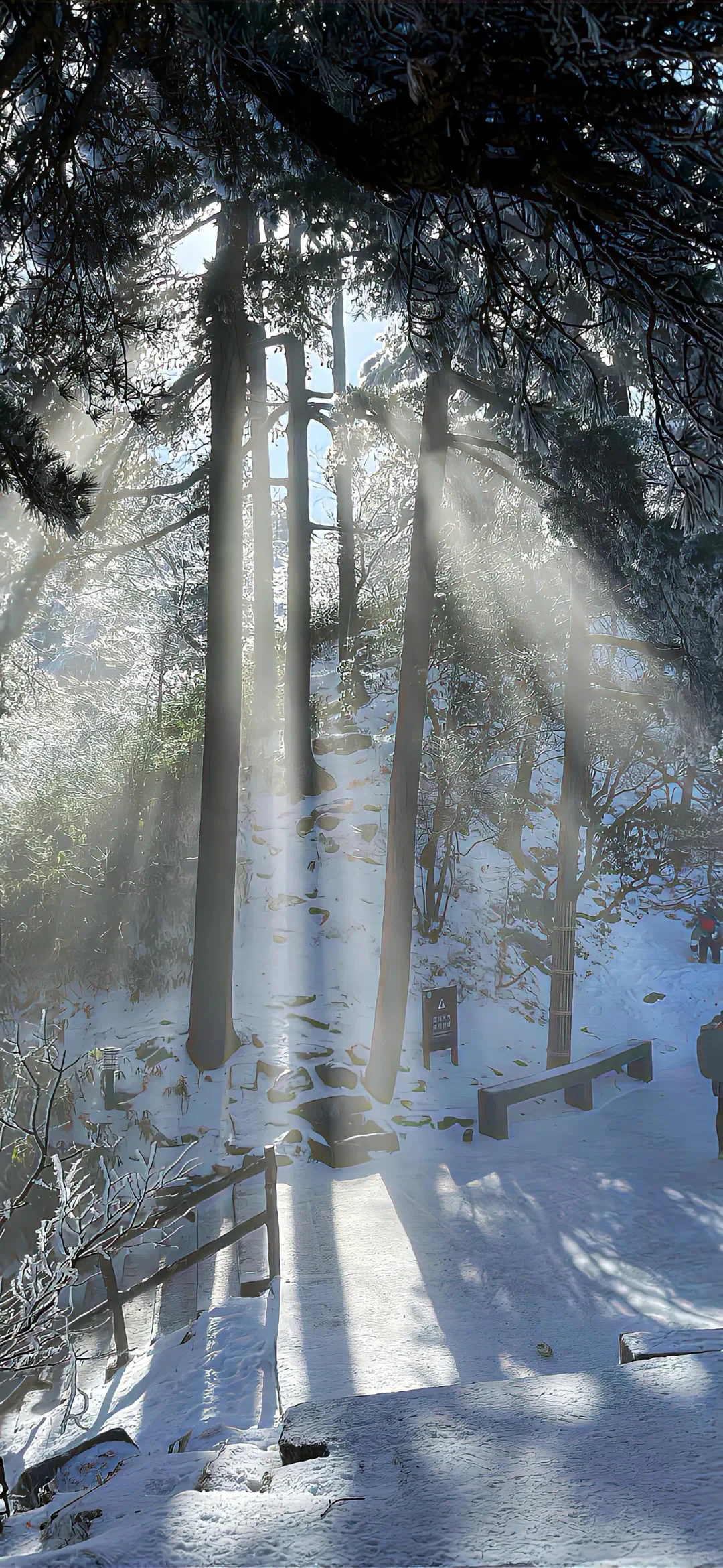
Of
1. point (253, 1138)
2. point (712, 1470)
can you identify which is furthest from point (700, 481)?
point (253, 1138)

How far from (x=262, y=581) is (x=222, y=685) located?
23.4ft

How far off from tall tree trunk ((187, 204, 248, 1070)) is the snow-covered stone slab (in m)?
7.29

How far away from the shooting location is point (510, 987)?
46.7 feet

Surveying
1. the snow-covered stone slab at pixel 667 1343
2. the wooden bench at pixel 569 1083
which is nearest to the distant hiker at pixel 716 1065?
the wooden bench at pixel 569 1083

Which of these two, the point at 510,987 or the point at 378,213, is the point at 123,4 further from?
the point at 510,987

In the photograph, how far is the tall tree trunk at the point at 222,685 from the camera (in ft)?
34.9

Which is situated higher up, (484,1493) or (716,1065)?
(716,1065)

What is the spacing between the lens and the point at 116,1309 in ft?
18.7

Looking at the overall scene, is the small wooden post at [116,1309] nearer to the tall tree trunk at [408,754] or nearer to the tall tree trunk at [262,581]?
the tall tree trunk at [408,754]

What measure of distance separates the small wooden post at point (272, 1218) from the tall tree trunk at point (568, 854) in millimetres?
6001

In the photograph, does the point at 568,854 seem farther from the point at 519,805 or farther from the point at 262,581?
the point at 262,581

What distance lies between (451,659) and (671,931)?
23.2 ft

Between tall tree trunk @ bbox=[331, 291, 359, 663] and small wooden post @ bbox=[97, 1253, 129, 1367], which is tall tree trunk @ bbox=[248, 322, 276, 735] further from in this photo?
small wooden post @ bbox=[97, 1253, 129, 1367]

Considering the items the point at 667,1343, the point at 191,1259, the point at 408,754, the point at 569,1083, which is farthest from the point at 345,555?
the point at 667,1343
